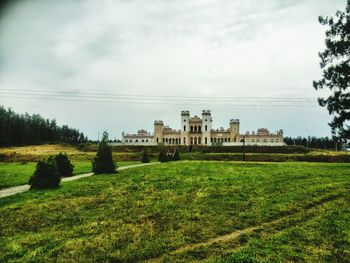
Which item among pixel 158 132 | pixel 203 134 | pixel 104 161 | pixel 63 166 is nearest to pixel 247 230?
pixel 104 161

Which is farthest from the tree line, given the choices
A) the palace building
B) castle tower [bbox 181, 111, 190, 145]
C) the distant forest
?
the distant forest

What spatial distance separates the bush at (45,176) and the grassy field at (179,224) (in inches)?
44.3

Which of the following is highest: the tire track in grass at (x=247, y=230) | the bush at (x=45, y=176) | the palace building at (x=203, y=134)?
the palace building at (x=203, y=134)

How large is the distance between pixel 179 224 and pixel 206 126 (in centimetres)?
10186

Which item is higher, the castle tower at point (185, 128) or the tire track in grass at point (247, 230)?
the castle tower at point (185, 128)

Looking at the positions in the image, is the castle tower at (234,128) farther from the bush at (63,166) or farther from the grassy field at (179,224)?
the grassy field at (179,224)

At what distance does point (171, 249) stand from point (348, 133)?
25.4m

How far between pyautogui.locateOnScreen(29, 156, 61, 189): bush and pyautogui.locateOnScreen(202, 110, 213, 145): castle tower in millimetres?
94394

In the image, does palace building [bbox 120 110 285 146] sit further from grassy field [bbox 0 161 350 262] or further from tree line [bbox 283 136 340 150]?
grassy field [bbox 0 161 350 262]

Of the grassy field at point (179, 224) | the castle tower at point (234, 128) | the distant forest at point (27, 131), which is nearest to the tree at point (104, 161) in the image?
the grassy field at point (179, 224)

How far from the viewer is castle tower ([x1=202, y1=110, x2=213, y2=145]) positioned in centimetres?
11141

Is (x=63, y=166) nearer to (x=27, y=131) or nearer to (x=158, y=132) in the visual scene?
(x=27, y=131)

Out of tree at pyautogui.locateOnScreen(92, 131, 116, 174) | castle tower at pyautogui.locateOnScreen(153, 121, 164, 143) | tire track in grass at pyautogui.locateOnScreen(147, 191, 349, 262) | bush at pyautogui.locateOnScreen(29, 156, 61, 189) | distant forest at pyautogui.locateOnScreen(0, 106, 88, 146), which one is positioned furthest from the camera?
castle tower at pyautogui.locateOnScreen(153, 121, 164, 143)

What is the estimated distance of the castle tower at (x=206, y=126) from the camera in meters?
111
